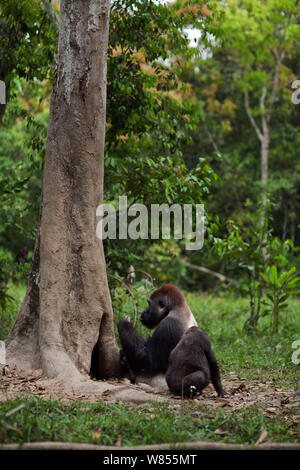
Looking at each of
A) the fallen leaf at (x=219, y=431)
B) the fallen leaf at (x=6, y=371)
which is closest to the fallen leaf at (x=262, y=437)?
the fallen leaf at (x=219, y=431)

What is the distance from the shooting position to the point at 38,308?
616cm

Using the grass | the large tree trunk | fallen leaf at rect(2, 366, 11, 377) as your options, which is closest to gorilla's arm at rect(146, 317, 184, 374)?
the large tree trunk

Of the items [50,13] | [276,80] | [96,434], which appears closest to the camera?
[96,434]

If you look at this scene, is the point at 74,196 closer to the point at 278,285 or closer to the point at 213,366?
the point at 213,366

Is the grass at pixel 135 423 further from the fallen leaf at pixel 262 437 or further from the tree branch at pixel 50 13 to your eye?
the tree branch at pixel 50 13

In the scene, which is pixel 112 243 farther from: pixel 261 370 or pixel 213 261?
pixel 213 261

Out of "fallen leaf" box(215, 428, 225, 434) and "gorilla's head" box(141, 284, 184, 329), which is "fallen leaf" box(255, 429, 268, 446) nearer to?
"fallen leaf" box(215, 428, 225, 434)

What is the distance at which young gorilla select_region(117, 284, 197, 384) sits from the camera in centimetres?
616

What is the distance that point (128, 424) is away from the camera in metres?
4.11

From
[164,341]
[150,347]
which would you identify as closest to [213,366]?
[164,341]

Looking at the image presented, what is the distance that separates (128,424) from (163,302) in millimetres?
2362

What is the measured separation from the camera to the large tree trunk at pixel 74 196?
19.4ft

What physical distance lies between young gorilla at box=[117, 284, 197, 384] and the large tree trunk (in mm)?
415

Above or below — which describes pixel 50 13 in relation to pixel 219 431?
above
